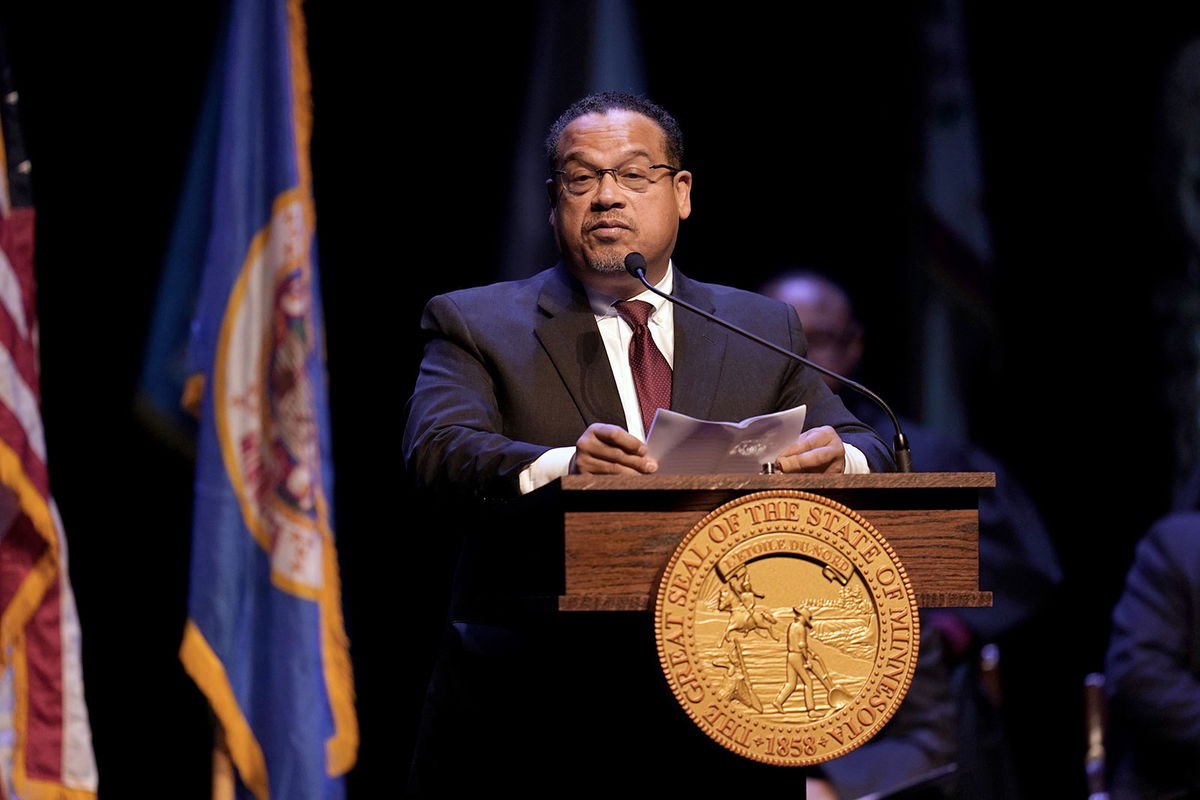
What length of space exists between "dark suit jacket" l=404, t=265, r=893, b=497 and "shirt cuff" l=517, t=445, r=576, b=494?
0.48 feet

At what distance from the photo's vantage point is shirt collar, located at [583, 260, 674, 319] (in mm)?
2256

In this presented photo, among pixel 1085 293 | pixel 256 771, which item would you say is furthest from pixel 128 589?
pixel 1085 293

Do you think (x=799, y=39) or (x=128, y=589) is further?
(x=799, y=39)

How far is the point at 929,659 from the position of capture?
3.73 metres

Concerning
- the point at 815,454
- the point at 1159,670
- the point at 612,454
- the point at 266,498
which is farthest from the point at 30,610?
the point at 1159,670

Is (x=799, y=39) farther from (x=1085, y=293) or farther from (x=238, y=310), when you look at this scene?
(x=238, y=310)

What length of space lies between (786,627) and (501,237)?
2.31 metres

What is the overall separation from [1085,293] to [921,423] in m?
0.81

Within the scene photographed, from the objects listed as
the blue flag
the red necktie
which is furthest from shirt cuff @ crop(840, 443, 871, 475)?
the blue flag

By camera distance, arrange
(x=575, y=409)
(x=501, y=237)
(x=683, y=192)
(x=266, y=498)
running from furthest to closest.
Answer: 1. (x=501, y=237)
2. (x=266, y=498)
3. (x=683, y=192)
4. (x=575, y=409)

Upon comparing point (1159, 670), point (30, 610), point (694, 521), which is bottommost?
point (1159, 670)

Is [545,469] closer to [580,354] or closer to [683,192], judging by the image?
[580,354]

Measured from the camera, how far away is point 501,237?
388 cm

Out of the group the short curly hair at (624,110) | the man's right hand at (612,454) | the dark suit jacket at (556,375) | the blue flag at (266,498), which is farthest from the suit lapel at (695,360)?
the blue flag at (266,498)
